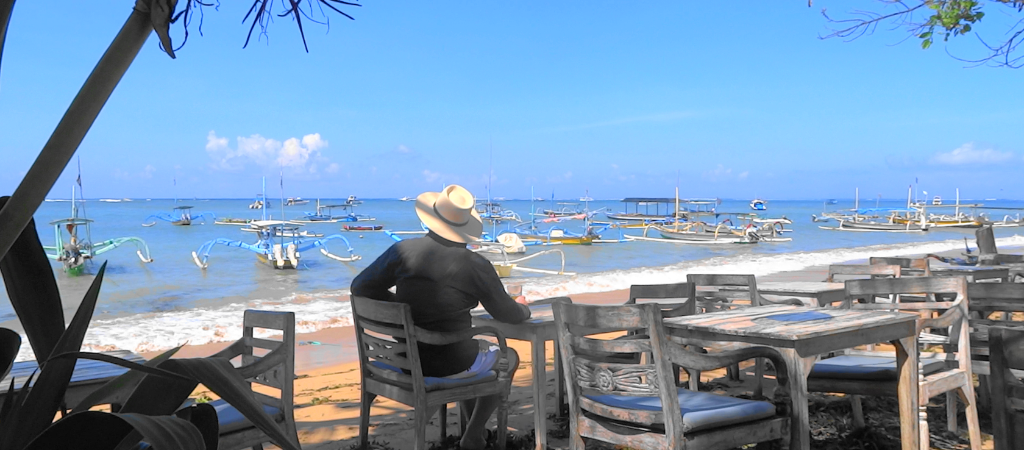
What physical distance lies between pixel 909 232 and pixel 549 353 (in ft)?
154

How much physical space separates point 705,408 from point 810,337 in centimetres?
43

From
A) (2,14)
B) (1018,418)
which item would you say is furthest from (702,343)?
(2,14)

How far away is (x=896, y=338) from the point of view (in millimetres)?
2787

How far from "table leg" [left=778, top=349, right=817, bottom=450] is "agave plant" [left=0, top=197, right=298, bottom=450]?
210 cm

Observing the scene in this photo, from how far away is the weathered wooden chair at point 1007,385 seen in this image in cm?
225

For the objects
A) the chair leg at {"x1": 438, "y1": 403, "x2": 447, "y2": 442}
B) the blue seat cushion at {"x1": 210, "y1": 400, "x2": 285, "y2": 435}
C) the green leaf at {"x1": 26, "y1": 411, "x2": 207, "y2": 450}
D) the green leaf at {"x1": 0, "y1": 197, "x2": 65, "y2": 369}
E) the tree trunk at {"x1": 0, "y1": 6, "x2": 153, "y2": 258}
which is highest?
the tree trunk at {"x1": 0, "y1": 6, "x2": 153, "y2": 258}

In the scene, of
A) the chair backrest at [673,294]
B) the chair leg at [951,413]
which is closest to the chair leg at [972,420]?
the chair leg at [951,413]

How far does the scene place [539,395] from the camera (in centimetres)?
319

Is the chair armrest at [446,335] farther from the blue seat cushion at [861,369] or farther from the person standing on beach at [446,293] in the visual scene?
the blue seat cushion at [861,369]

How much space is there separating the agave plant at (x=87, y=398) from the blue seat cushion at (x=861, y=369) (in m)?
2.72

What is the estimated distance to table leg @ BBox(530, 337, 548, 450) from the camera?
3176 mm

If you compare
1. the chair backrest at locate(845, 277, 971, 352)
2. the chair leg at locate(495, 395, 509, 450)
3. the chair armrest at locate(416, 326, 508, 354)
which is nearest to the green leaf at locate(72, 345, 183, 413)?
the chair armrest at locate(416, 326, 508, 354)

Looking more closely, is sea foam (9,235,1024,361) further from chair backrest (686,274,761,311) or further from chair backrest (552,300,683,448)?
chair backrest (552,300,683,448)

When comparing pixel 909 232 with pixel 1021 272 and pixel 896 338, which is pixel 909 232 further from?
pixel 896 338
